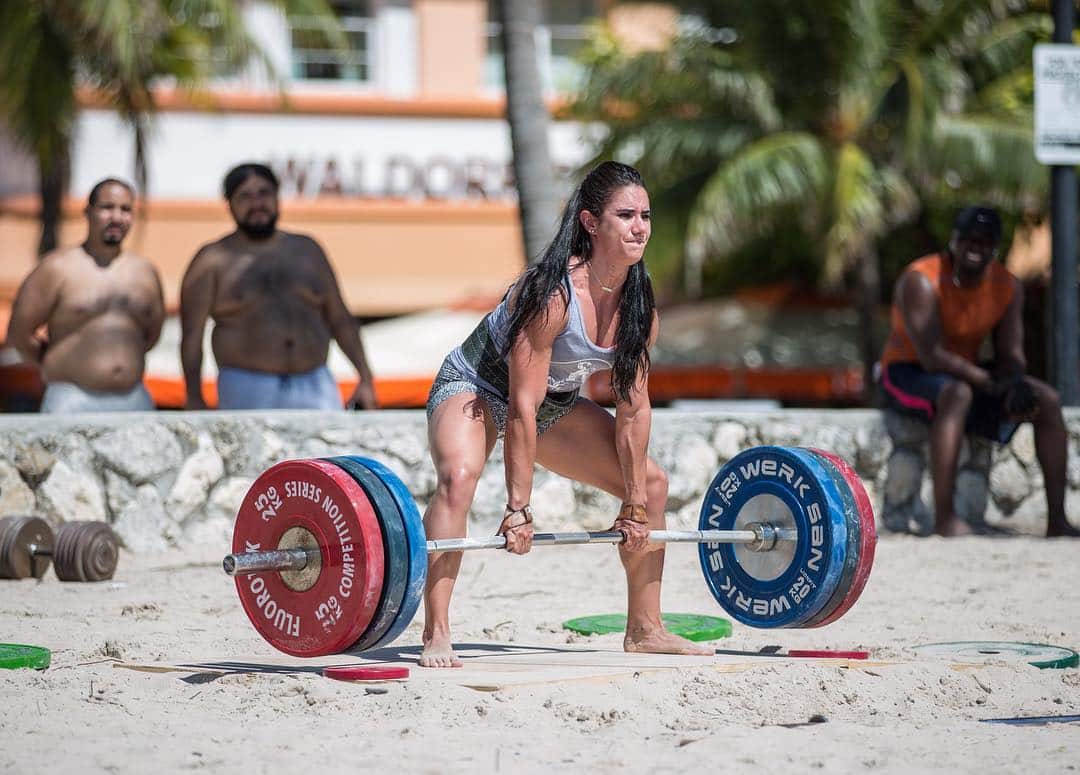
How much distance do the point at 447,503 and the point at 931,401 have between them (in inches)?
162

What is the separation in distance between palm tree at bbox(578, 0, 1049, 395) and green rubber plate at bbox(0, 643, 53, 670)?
1052 centimetres

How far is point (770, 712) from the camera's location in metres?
4.06

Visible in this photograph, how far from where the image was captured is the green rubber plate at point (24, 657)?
4395mm

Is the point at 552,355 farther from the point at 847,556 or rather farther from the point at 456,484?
the point at 847,556

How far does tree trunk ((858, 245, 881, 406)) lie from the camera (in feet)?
51.2

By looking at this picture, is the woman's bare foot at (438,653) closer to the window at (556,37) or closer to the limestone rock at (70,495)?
the limestone rock at (70,495)

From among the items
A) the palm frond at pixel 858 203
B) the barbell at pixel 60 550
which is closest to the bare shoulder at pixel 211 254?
the barbell at pixel 60 550

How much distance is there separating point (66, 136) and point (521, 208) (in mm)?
6449

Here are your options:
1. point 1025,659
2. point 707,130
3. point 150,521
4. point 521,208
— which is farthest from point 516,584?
point 707,130

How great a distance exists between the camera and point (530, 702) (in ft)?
13.1

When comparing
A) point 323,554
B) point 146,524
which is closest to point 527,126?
point 146,524

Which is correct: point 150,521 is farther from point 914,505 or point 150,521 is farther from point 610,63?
point 610,63

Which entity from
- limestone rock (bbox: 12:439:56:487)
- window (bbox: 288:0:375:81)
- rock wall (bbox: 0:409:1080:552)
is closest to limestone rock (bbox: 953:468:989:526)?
rock wall (bbox: 0:409:1080:552)

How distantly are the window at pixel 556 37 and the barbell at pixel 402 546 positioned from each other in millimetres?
15923
